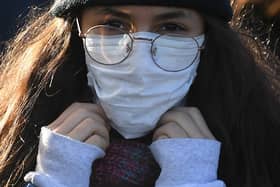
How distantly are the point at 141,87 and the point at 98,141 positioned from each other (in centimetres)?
21

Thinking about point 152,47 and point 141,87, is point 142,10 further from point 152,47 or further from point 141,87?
point 141,87

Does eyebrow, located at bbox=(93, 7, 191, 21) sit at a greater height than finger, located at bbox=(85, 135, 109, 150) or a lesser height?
greater

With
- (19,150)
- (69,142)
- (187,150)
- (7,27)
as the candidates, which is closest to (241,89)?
(187,150)

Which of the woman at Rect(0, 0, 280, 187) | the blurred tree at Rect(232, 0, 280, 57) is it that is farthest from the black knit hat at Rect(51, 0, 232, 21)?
the blurred tree at Rect(232, 0, 280, 57)

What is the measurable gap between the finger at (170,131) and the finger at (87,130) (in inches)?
6.4

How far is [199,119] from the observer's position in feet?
8.11

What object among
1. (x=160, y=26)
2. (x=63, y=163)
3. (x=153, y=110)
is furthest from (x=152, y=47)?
(x=63, y=163)

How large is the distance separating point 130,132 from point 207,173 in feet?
0.94

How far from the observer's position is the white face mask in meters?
2.46

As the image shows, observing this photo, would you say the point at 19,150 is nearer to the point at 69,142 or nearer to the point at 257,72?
the point at 69,142

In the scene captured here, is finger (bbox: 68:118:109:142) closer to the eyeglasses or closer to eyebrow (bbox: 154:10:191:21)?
the eyeglasses

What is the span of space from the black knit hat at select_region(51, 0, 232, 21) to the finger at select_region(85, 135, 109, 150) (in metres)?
0.40

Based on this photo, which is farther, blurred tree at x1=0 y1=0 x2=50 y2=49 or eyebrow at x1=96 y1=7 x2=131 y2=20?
blurred tree at x1=0 y1=0 x2=50 y2=49

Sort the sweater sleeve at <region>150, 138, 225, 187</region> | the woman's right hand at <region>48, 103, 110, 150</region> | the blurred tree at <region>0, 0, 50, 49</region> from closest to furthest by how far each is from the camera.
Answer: the sweater sleeve at <region>150, 138, 225, 187</region> < the woman's right hand at <region>48, 103, 110, 150</region> < the blurred tree at <region>0, 0, 50, 49</region>
